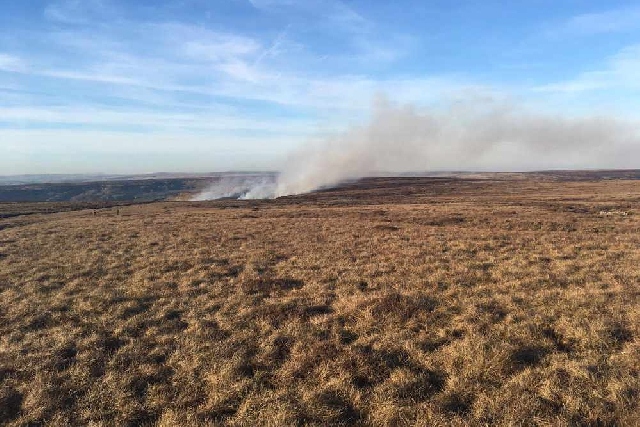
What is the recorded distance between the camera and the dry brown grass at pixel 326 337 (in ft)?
19.1

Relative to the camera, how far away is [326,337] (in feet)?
27.5

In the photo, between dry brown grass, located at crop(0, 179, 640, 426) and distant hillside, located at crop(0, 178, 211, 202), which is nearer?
dry brown grass, located at crop(0, 179, 640, 426)

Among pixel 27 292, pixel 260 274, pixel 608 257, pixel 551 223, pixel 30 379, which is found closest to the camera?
pixel 30 379

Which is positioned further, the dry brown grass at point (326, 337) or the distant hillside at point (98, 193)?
the distant hillside at point (98, 193)

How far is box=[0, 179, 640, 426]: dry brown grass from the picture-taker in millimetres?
5809

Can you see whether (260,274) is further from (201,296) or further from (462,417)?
(462,417)

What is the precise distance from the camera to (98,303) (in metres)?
10.9

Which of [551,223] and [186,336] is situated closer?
[186,336]

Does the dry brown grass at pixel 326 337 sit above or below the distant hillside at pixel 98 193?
below

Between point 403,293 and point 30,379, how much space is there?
352 inches

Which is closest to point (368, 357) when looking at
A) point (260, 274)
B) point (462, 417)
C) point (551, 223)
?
point (462, 417)

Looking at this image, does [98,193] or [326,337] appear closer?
Result: [326,337]

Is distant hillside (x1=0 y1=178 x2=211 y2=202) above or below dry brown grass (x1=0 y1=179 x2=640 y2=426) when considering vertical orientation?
above

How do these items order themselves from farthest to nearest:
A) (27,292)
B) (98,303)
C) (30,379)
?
(27,292)
(98,303)
(30,379)
